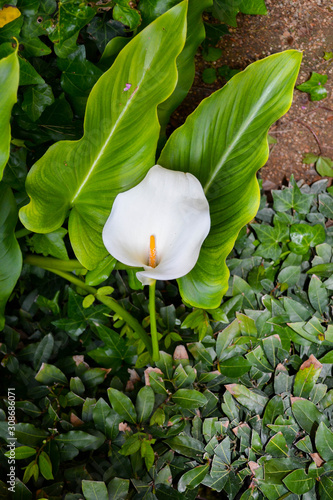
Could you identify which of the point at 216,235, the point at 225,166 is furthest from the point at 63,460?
the point at 225,166

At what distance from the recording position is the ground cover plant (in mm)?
774

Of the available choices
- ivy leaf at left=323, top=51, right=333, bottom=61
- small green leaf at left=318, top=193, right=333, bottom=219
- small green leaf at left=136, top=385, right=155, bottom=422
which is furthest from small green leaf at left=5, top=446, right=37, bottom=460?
ivy leaf at left=323, top=51, right=333, bottom=61

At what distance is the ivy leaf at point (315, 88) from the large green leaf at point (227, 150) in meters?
0.78

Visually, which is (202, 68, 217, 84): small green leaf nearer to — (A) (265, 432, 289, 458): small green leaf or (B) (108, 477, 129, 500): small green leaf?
(A) (265, 432, 289, 458): small green leaf

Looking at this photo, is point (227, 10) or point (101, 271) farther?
point (227, 10)

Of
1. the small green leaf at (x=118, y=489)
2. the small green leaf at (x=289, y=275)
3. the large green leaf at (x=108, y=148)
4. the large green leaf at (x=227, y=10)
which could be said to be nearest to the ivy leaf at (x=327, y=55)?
the large green leaf at (x=227, y=10)

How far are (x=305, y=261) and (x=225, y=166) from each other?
1.75ft

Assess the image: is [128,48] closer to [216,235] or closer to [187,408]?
[216,235]

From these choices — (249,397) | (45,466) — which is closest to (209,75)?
(249,397)

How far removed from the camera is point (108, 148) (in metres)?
0.81

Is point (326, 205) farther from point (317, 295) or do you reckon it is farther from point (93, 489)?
point (93, 489)

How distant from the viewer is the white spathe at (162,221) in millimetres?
749

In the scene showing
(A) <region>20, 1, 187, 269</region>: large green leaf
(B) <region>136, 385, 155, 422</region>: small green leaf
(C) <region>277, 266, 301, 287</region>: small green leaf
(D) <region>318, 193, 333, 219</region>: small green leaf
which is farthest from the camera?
(D) <region>318, 193, 333, 219</region>: small green leaf

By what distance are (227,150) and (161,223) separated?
0.63 feet
